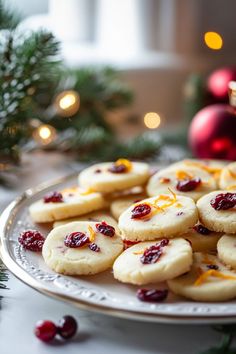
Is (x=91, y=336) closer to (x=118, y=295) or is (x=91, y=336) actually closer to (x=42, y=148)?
(x=118, y=295)

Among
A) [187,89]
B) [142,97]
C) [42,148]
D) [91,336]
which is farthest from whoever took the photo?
[142,97]

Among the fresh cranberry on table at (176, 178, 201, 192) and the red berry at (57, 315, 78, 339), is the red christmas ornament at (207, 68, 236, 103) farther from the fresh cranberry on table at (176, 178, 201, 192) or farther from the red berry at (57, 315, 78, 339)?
the red berry at (57, 315, 78, 339)

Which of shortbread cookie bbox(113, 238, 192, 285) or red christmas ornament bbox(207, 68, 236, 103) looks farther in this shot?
red christmas ornament bbox(207, 68, 236, 103)

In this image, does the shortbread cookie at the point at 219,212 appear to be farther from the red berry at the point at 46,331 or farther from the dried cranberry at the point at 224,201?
the red berry at the point at 46,331

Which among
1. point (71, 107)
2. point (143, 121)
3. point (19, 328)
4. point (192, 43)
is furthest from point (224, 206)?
point (192, 43)

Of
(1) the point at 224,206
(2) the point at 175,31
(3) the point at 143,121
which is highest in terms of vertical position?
(2) the point at 175,31

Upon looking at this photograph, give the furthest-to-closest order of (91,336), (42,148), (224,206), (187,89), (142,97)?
(142,97) → (187,89) → (42,148) → (224,206) → (91,336)

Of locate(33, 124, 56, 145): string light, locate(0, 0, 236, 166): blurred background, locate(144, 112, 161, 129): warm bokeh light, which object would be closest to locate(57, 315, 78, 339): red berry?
locate(33, 124, 56, 145): string light
